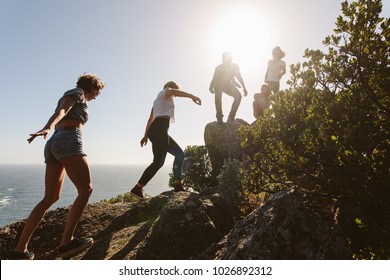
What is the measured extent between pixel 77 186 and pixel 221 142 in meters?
9.43

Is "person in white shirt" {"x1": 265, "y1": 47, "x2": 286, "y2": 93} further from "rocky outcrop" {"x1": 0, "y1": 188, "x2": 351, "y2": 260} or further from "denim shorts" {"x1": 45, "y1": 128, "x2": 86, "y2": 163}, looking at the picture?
"denim shorts" {"x1": 45, "y1": 128, "x2": 86, "y2": 163}

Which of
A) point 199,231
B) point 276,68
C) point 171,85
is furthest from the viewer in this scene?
point 276,68

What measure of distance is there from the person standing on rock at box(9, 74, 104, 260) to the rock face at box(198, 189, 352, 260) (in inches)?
80.4

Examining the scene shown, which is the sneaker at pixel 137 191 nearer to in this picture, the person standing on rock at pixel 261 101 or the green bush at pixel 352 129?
the green bush at pixel 352 129

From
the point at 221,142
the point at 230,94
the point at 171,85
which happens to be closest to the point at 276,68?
the point at 230,94

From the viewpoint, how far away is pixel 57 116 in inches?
145

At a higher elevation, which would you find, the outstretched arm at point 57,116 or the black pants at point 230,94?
the black pants at point 230,94

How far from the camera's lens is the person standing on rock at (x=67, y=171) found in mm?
3920

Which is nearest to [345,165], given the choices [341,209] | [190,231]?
[341,209]

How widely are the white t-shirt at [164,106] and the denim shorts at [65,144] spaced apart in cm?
277

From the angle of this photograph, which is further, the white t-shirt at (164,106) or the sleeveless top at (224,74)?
the sleeveless top at (224,74)

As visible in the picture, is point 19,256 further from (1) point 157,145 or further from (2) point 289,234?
(2) point 289,234

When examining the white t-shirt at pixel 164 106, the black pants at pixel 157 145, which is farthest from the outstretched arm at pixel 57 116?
the white t-shirt at pixel 164 106

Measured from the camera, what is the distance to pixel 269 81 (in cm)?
1288
